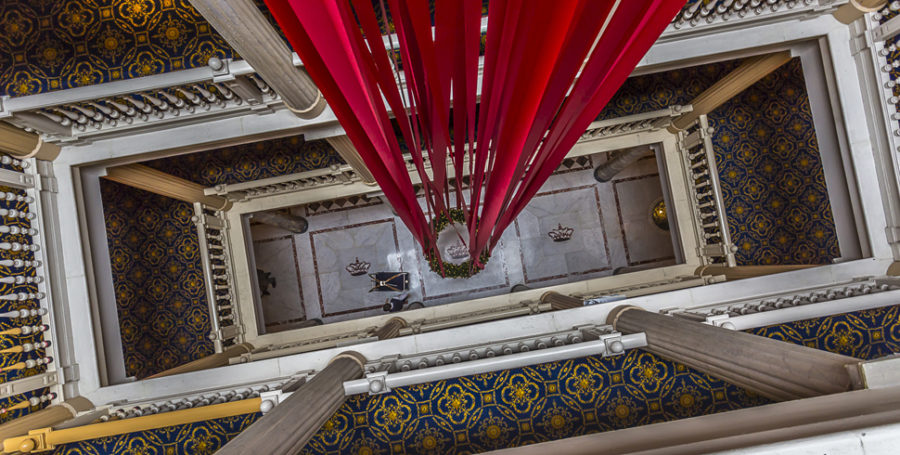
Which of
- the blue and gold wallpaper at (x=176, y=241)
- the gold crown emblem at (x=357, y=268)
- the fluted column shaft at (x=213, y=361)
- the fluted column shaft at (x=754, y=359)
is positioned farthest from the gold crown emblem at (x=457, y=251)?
the fluted column shaft at (x=754, y=359)

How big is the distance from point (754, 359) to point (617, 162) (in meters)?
4.68

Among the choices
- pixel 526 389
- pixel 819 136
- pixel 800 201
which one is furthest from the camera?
pixel 800 201

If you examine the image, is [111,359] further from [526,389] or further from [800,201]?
[800,201]

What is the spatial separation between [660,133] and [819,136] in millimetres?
1963

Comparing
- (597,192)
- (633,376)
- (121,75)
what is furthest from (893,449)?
(597,192)

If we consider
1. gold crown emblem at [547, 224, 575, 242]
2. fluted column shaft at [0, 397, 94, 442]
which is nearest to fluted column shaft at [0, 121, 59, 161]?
fluted column shaft at [0, 397, 94, 442]

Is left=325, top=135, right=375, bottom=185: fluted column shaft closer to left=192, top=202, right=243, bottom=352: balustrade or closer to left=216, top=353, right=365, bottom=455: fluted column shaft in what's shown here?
left=216, top=353, right=365, bottom=455: fluted column shaft

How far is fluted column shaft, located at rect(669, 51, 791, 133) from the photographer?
398 cm

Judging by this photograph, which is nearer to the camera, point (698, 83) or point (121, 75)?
point (121, 75)

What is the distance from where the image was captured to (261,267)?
683cm

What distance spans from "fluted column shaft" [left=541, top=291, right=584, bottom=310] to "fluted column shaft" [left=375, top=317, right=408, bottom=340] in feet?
5.46

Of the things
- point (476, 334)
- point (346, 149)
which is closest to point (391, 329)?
point (476, 334)

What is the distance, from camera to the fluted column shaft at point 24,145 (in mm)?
2922

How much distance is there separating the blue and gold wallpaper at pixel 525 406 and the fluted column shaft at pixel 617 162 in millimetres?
3639
